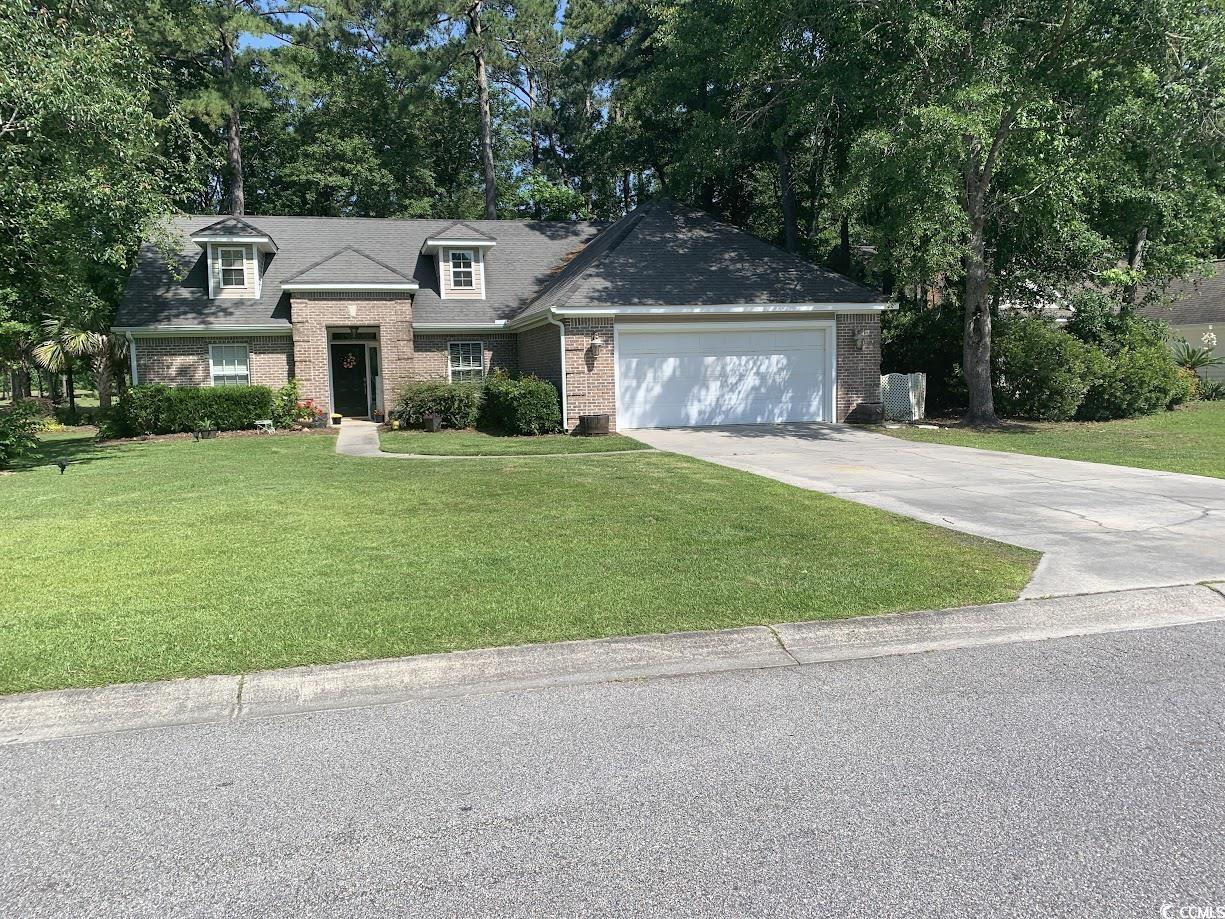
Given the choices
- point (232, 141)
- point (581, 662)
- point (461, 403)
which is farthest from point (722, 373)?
point (232, 141)

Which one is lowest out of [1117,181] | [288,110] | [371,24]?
[1117,181]

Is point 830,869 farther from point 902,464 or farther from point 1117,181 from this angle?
point 1117,181

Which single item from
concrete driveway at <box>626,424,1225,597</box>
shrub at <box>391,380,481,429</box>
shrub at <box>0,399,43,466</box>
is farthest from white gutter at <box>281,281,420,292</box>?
concrete driveway at <box>626,424,1225,597</box>

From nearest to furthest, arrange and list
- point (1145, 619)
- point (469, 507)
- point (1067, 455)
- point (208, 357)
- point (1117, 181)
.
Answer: point (1145, 619)
point (469, 507)
point (1067, 455)
point (1117, 181)
point (208, 357)

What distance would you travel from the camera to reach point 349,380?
24938 mm

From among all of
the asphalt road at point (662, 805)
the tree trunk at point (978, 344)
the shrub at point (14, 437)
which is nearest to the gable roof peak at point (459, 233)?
the shrub at point (14, 437)

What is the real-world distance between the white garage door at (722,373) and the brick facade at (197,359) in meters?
9.62

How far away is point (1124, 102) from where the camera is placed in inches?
653

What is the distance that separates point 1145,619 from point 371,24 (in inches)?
1551

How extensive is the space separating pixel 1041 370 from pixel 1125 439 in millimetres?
3754

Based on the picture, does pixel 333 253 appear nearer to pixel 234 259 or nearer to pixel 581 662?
pixel 234 259

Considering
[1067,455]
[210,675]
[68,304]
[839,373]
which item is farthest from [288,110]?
[210,675]

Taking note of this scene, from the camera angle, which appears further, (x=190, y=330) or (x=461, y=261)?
(x=461, y=261)

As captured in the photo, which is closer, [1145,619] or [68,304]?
[1145,619]
